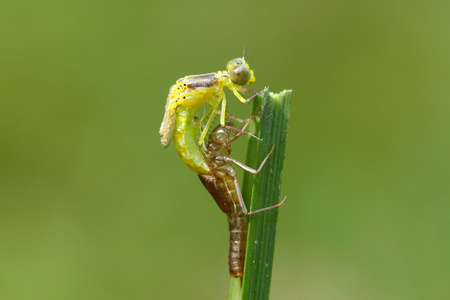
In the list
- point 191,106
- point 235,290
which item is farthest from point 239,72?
point 235,290

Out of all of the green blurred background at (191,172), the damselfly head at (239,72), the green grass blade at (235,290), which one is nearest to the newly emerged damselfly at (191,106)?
the damselfly head at (239,72)

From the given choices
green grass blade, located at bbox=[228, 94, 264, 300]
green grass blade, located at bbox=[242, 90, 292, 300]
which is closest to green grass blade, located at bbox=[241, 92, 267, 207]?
green grass blade, located at bbox=[228, 94, 264, 300]

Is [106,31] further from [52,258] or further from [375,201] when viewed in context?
[375,201]

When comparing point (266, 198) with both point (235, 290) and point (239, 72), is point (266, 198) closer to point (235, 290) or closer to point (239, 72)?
point (235, 290)

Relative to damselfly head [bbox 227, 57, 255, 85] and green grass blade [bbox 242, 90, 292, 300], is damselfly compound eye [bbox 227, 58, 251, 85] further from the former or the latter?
green grass blade [bbox 242, 90, 292, 300]

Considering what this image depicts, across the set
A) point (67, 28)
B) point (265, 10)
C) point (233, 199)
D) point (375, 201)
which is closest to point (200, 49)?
point (265, 10)
